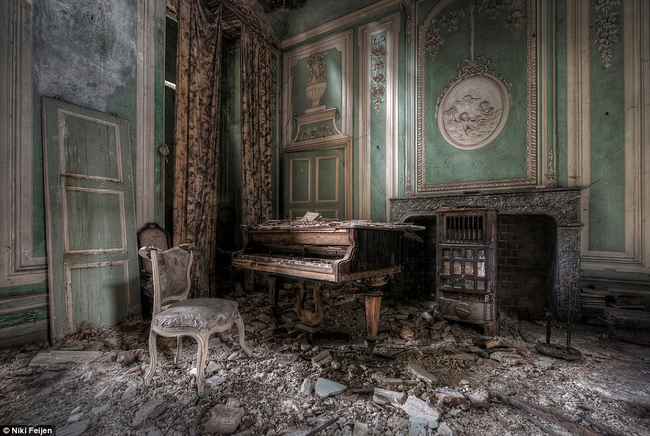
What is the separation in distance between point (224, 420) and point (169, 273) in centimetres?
125

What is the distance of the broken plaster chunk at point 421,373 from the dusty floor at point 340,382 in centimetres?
1

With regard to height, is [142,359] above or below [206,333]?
below

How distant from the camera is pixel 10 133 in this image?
2803mm

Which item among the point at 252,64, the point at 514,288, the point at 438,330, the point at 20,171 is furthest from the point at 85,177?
the point at 514,288

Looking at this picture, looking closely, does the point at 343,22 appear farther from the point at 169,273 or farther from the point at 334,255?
the point at 169,273

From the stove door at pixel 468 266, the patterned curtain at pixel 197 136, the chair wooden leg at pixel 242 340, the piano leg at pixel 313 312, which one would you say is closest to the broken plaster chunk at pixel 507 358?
the stove door at pixel 468 266

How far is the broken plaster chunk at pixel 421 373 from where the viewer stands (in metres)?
2.28

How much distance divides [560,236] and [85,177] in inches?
219

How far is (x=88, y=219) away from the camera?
3178mm

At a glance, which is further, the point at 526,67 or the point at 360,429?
the point at 526,67

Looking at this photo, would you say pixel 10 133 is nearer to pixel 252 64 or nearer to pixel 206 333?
pixel 206 333

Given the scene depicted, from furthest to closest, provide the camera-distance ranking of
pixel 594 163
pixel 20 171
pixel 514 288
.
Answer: pixel 514 288
pixel 594 163
pixel 20 171

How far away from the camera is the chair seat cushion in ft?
7.13

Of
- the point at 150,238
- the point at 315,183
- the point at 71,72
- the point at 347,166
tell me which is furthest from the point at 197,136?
Answer: the point at 347,166
